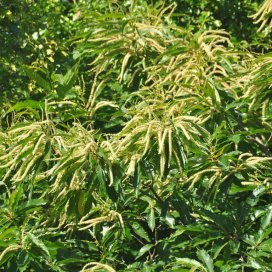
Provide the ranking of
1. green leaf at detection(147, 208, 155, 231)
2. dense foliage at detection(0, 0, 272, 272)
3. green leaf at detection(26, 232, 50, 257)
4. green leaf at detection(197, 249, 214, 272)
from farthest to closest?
green leaf at detection(147, 208, 155, 231) < green leaf at detection(26, 232, 50, 257) < dense foliage at detection(0, 0, 272, 272) < green leaf at detection(197, 249, 214, 272)

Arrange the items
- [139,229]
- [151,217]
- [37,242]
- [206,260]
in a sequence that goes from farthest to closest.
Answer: [139,229]
[151,217]
[37,242]
[206,260]

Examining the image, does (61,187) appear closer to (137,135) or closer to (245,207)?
(137,135)

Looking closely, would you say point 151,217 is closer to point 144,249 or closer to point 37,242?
point 144,249

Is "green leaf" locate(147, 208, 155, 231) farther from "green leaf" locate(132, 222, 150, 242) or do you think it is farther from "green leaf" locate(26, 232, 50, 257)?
"green leaf" locate(26, 232, 50, 257)

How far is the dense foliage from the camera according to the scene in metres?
2.73

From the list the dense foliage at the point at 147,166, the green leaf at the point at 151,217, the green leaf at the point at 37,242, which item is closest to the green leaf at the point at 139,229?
the dense foliage at the point at 147,166

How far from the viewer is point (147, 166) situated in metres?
2.88

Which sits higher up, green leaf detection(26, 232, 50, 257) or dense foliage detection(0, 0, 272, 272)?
dense foliage detection(0, 0, 272, 272)

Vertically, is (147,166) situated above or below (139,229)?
above

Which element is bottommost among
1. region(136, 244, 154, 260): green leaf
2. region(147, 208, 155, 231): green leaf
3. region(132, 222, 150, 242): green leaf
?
region(136, 244, 154, 260): green leaf

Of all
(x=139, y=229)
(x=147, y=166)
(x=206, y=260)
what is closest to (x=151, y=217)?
(x=139, y=229)

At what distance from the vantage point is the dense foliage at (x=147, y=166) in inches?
107

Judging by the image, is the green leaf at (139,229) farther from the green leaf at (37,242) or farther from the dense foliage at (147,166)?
the green leaf at (37,242)

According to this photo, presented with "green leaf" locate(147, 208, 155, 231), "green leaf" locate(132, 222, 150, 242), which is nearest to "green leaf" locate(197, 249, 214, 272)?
"green leaf" locate(147, 208, 155, 231)
